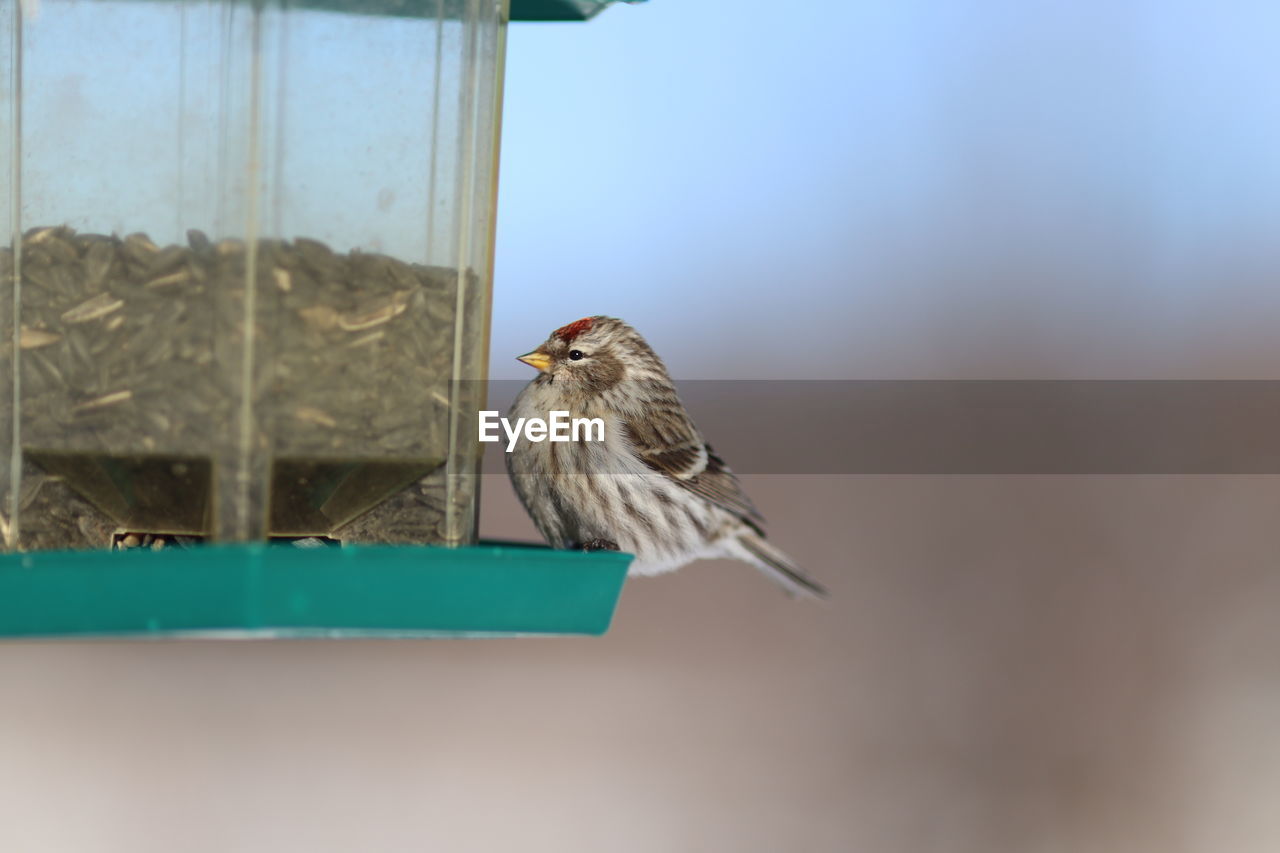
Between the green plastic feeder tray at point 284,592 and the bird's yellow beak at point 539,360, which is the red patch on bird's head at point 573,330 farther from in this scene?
the green plastic feeder tray at point 284,592

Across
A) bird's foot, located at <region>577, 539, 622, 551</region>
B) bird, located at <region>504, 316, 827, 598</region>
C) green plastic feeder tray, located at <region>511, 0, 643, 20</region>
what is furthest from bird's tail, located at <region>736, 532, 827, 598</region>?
green plastic feeder tray, located at <region>511, 0, 643, 20</region>

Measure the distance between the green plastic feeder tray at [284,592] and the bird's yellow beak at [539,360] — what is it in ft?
4.63

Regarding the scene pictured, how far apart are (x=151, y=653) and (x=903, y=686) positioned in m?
3.30

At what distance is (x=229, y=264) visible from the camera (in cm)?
260

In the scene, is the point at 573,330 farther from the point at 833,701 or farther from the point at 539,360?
the point at 833,701

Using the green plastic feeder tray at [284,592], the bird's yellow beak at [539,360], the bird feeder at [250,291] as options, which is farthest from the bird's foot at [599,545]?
A: the green plastic feeder tray at [284,592]

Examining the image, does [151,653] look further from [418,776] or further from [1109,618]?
[1109,618]

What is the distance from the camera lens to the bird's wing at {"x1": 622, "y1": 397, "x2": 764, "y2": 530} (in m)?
3.98

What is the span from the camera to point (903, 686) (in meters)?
7.22

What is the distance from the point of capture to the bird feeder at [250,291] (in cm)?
259

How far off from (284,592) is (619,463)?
1.70m

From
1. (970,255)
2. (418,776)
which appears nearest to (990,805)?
(418,776)

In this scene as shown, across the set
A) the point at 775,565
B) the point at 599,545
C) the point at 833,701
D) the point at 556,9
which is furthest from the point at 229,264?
the point at 833,701

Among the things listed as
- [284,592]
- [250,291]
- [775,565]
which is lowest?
[775,565]
